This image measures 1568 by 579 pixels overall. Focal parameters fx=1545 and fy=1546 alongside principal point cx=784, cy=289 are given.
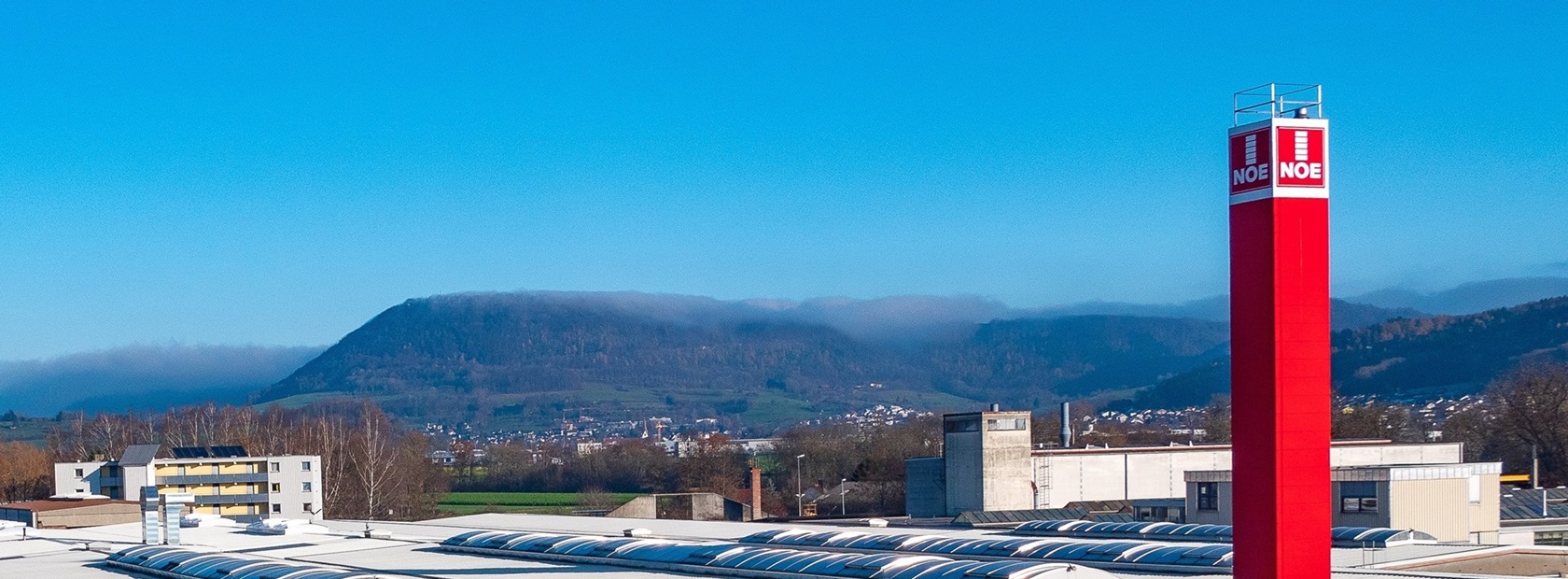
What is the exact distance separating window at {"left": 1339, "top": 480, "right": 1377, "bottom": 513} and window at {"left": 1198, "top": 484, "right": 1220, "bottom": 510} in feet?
18.8

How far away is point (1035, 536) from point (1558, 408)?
7690 centimetres

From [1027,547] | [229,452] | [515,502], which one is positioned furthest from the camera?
[515,502]

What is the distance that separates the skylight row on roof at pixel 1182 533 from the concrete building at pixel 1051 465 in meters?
37.3

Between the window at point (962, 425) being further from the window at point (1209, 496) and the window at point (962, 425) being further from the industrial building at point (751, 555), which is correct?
the industrial building at point (751, 555)

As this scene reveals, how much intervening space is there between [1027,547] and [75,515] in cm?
4898

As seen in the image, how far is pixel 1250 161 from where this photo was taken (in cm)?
2150

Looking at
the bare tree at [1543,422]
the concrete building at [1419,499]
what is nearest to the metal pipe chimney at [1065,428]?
the bare tree at [1543,422]

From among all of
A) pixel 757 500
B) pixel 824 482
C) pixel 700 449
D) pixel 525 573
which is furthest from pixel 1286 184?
pixel 700 449

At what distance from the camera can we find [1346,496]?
183ft

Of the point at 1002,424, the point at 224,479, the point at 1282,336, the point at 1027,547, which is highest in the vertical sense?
the point at 1282,336

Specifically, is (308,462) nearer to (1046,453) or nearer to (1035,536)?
Result: (1046,453)

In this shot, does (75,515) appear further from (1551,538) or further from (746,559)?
(1551,538)

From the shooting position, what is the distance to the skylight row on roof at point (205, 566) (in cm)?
3462

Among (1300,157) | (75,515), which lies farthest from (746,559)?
(75,515)
